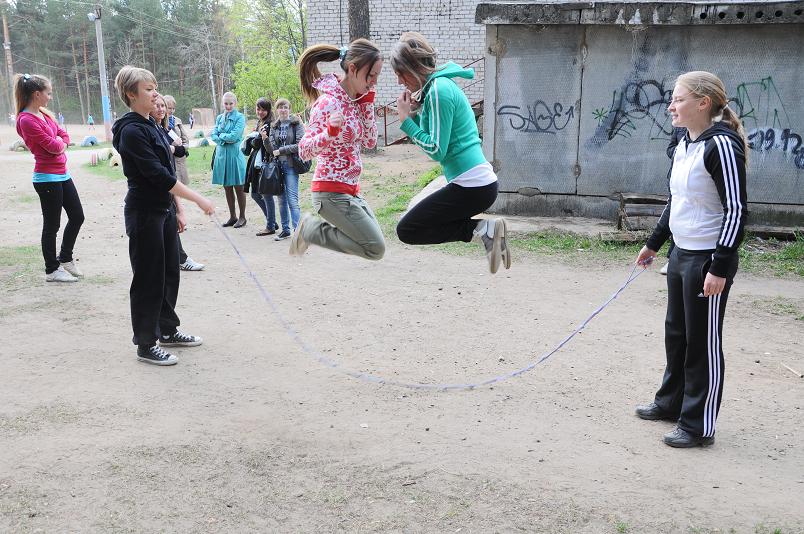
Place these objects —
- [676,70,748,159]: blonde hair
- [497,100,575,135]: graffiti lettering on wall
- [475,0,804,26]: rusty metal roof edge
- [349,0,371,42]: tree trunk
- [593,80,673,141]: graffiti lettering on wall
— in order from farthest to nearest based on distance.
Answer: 1. [349,0,371,42]: tree trunk
2. [497,100,575,135]: graffiti lettering on wall
3. [593,80,673,141]: graffiti lettering on wall
4. [475,0,804,26]: rusty metal roof edge
5. [676,70,748,159]: blonde hair

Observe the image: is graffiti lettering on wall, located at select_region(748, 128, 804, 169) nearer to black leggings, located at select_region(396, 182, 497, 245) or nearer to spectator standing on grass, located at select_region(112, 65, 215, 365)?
black leggings, located at select_region(396, 182, 497, 245)

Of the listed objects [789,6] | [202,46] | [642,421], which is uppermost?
[202,46]

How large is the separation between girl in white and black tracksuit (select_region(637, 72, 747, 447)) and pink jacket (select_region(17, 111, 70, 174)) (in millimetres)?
6442

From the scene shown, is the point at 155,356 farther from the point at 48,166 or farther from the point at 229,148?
the point at 229,148

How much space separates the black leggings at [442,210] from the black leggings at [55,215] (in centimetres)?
501

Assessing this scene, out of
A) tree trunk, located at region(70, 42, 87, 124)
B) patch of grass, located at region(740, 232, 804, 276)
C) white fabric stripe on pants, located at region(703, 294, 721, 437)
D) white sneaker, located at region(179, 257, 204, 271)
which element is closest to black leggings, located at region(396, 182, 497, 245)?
white fabric stripe on pants, located at region(703, 294, 721, 437)

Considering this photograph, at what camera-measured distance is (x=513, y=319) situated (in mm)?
6953

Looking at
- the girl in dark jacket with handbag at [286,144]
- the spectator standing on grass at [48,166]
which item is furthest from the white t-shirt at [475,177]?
the girl in dark jacket with handbag at [286,144]

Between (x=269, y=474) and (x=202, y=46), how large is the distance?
67.6m

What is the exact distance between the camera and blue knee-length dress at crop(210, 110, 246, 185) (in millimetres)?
11070

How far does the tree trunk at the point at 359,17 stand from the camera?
58.5ft

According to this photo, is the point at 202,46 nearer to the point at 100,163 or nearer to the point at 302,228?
the point at 100,163

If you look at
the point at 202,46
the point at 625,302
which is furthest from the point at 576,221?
the point at 202,46

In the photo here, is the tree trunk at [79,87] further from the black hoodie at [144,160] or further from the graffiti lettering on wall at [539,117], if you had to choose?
the black hoodie at [144,160]
